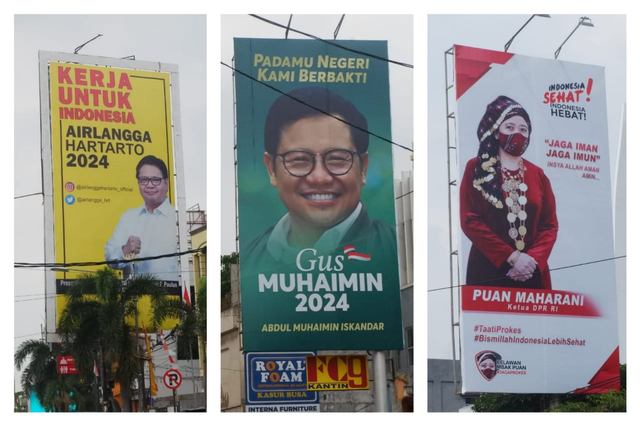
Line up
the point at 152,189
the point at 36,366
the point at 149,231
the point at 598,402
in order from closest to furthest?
the point at 36,366, the point at 598,402, the point at 149,231, the point at 152,189

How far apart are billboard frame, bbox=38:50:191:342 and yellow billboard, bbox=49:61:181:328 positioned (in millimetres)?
51

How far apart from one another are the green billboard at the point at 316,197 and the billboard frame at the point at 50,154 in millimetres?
891

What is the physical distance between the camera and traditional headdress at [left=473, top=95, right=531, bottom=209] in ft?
43.5

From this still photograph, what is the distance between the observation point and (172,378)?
43.4ft

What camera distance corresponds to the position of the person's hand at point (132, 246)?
1317 centimetres

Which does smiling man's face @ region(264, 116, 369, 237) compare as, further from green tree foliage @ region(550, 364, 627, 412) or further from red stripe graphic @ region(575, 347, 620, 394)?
red stripe graphic @ region(575, 347, 620, 394)

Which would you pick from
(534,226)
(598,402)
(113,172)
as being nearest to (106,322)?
(113,172)

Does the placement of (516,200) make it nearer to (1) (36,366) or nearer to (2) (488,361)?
(2) (488,361)

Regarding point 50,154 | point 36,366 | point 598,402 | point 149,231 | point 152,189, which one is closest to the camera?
point 36,366

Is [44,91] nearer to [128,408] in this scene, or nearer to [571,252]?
[128,408]

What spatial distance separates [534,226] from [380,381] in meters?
2.54

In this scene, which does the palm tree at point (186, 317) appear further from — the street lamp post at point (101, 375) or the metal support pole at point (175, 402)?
the street lamp post at point (101, 375)

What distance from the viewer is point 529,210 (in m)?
13.3

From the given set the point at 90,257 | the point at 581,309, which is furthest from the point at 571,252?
the point at 90,257
